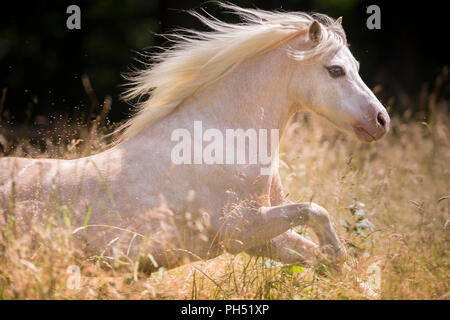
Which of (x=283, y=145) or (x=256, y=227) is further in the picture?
(x=283, y=145)

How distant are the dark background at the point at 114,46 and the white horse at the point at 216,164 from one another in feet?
25.6

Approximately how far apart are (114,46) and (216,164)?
463 inches

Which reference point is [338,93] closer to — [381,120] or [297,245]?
[381,120]

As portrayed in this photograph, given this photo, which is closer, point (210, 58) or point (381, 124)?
point (381, 124)

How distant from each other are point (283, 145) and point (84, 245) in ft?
13.4

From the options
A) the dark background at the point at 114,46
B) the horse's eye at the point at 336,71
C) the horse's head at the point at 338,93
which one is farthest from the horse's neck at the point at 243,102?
the dark background at the point at 114,46

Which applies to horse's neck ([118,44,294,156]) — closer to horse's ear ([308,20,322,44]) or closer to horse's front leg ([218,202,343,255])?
horse's ear ([308,20,322,44])

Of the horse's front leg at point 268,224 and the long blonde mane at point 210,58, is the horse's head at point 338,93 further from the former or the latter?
the horse's front leg at point 268,224

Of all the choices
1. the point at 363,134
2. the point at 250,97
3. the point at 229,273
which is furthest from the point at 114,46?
the point at 229,273

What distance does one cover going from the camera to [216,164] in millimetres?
3459

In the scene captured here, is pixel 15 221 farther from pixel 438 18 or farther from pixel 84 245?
pixel 438 18

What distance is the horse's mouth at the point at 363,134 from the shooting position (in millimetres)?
3509
